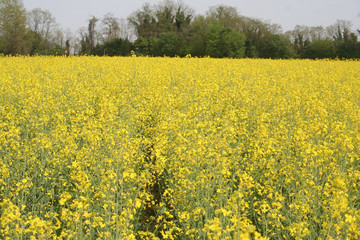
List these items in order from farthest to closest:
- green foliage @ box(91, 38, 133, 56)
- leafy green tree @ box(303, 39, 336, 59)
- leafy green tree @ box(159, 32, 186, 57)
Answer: green foliage @ box(91, 38, 133, 56) < leafy green tree @ box(159, 32, 186, 57) < leafy green tree @ box(303, 39, 336, 59)

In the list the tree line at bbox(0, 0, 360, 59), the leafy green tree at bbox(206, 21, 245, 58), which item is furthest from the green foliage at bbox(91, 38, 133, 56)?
the leafy green tree at bbox(206, 21, 245, 58)

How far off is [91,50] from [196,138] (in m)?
36.5

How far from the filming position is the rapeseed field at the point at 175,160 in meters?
Result: 2.65

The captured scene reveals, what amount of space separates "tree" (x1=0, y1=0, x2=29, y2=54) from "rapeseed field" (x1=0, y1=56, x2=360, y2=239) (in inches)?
911

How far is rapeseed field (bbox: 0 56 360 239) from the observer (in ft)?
8.70

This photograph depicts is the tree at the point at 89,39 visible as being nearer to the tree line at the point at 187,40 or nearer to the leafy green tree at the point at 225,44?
the tree line at the point at 187,40

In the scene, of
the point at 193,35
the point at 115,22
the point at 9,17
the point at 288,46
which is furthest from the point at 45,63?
the point at 115,22

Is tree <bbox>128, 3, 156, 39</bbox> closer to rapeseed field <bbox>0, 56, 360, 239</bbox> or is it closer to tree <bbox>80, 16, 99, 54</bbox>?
tree <bbox>80, 16, 99, 54</bbox>

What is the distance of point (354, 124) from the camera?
5141 mm

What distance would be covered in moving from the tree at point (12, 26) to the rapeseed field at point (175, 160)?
2313 cm

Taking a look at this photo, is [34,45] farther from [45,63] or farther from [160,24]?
[45,63]

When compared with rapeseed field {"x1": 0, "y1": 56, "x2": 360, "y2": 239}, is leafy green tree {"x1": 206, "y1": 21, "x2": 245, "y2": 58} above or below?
above

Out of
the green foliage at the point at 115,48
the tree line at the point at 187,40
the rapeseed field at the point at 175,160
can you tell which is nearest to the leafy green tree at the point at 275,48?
the tree line at the point at 187,40

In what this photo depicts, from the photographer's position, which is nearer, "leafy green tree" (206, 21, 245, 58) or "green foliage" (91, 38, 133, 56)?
"leafy green tree" (206, 21, 245, 58)
